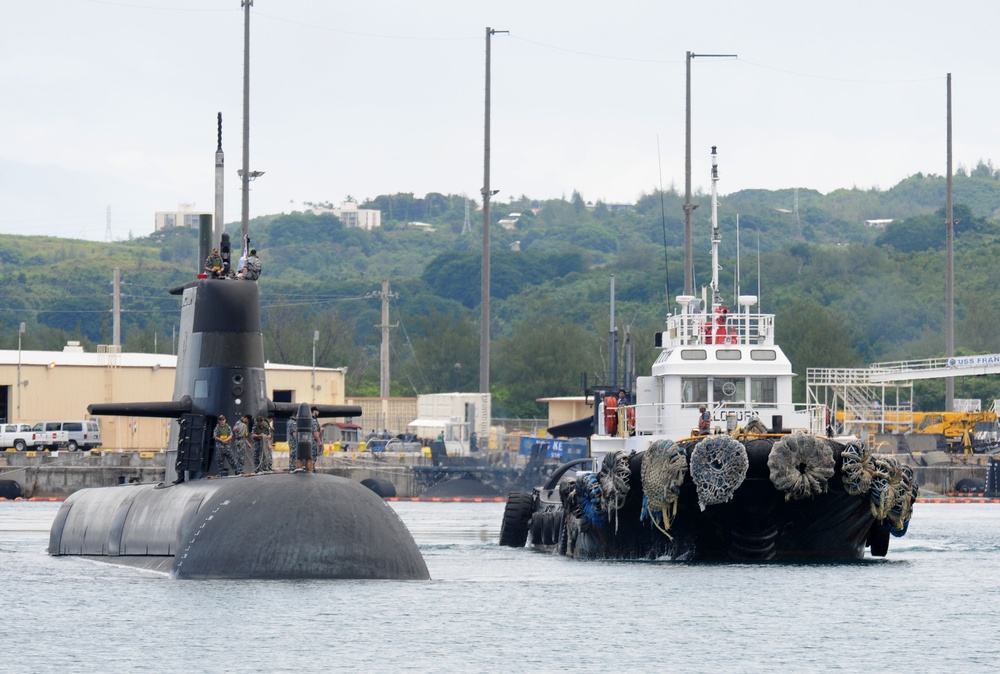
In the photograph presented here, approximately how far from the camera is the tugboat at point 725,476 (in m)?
34.2

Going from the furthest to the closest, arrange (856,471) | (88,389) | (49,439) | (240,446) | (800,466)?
(88,389), (49,439), (856,471), (800,466), (240,446)

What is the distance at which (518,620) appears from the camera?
27844mm

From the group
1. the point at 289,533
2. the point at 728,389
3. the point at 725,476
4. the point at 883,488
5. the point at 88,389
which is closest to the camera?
the point at 289,533

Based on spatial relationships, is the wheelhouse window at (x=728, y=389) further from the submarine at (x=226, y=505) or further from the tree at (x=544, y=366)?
the tree at (x=544, y=366)

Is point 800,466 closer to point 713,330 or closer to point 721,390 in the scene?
point 721,390

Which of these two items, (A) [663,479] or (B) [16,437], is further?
(B) [16,437]

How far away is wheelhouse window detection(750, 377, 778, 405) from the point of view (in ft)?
133

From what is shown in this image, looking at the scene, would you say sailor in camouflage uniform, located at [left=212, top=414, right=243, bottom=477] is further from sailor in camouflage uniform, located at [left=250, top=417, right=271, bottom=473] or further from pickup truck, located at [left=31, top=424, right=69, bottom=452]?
pickup truck, located at [left=31, top=424, right=69, bottom=452]

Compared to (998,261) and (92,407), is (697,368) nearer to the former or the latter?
(92,407)

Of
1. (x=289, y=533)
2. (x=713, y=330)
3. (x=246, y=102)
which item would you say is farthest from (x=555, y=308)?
(x=289, y=533)

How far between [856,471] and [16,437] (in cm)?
5552

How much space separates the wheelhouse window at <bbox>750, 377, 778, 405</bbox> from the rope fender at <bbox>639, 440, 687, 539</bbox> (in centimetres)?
556

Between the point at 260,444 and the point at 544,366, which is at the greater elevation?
the point at 544,366

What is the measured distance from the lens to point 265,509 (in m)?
27.8
